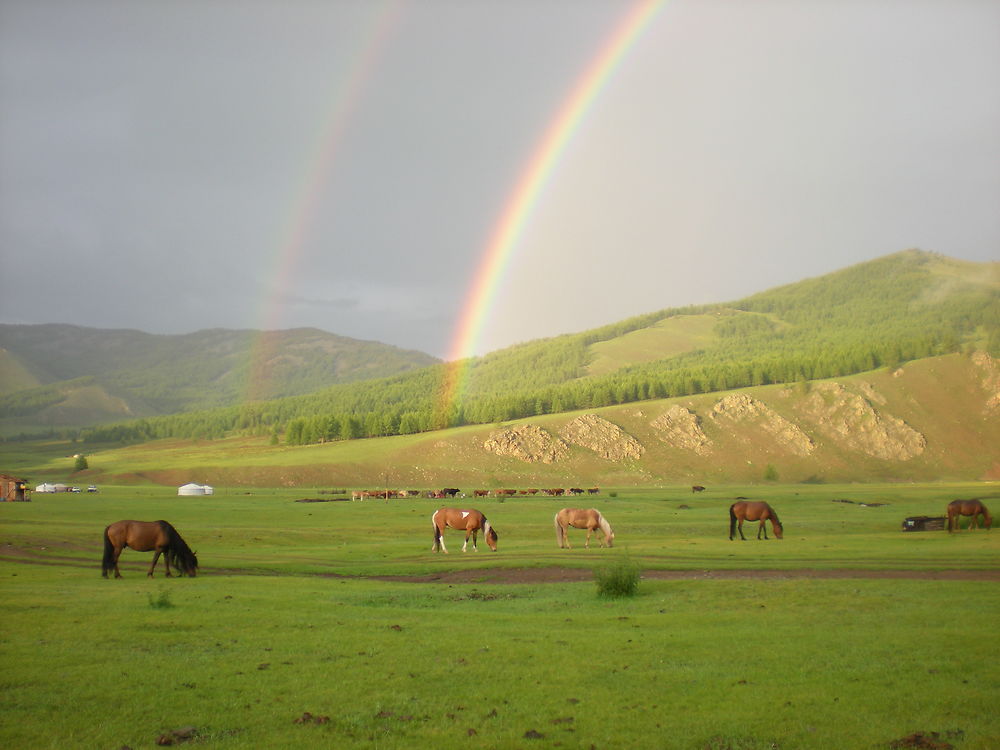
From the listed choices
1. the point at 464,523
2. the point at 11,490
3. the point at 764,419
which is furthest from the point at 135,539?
the point at 764,419

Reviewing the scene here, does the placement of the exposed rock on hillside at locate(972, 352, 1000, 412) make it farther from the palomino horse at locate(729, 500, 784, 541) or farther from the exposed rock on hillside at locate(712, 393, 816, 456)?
the palomino horse at locate(729, 500, 784, 541)

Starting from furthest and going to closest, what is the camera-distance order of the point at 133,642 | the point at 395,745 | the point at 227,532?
the point at 227,532 < the point at 133,642 < the point at 395,745

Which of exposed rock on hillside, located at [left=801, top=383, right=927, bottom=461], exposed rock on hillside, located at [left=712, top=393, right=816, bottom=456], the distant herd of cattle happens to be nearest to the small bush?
the distant herd of cattle

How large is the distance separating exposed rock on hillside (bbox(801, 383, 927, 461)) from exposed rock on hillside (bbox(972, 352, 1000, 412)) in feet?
72.3

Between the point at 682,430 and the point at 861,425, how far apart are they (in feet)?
128

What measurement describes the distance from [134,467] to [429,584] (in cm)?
13889

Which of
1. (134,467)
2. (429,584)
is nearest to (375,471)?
(134,467)

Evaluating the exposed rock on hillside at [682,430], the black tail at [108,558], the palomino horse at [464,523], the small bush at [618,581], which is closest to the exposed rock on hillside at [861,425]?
the exposed rock on hillside at [682,430]

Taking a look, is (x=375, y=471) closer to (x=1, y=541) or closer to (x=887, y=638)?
(x=1, y=541)

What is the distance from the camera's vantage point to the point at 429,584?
2956cm

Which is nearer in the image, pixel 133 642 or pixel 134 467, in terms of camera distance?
pixel 133 642

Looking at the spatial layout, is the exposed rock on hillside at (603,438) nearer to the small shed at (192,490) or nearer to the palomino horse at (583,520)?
the small shed at (192,490)

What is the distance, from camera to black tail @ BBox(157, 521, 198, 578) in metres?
28.5

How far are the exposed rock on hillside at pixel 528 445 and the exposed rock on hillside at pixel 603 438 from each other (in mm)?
4238
